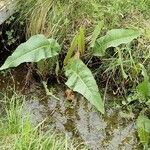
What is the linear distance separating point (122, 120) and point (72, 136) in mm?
438

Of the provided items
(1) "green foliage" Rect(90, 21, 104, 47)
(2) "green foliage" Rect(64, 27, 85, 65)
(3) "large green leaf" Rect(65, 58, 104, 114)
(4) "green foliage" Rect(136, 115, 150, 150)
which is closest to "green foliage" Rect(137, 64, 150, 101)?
(4) "green foliage" Rect(136, 115, 150, 150)

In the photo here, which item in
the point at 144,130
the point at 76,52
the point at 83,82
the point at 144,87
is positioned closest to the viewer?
the point at 144,130

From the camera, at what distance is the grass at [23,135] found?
11.6 feet

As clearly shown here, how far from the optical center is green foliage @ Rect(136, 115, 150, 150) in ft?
12.6

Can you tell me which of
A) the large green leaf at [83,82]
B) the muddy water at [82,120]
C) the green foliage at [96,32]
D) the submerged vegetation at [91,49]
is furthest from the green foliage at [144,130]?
the green foliage at [96,32]

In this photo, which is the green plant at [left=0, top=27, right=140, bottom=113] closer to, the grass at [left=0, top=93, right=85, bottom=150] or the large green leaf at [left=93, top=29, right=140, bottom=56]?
the large green leaf at [left=93, top=29, right=140, bottom=56]

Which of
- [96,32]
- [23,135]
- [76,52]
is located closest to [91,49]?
[76,52]

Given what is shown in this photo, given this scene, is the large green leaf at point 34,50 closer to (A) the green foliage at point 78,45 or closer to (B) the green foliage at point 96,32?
(A) the green foliage at point 78,45

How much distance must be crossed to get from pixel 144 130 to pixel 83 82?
629 millimetres

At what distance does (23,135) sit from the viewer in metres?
3.54

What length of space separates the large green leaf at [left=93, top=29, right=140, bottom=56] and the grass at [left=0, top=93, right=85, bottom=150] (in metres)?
0.78

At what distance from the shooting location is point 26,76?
4.54 meters

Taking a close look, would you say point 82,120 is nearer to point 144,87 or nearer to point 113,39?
point 144,87

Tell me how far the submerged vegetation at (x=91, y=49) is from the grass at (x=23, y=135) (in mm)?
17
